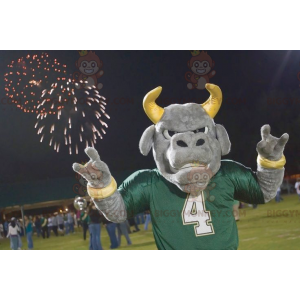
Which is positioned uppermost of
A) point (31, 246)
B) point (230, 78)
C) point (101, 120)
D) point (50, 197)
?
point (230, 78)

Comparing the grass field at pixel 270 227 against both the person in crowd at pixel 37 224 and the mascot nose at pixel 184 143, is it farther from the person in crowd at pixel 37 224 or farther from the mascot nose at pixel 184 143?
the mascot nose at pixel 184 143

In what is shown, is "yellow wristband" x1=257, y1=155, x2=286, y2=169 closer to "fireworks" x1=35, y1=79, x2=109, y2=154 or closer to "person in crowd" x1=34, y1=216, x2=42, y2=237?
"fireworks" x1=35, y1=79, x2=109, y2=154

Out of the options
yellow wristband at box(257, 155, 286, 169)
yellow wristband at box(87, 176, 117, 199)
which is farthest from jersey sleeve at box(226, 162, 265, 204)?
yellow wristband at box(87, 176, 117, 199)

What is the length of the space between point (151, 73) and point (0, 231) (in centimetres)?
169

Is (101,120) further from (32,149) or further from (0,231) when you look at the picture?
(0,231)

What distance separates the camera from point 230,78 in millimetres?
3316

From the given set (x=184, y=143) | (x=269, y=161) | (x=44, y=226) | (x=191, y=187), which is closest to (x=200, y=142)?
(x=184, y=143)

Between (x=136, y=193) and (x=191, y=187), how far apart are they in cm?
30

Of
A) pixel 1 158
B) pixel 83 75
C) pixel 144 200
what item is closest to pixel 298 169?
pixel 144 200

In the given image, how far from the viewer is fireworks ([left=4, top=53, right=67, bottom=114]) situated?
11.1 ft

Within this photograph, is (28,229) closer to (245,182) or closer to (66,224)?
(66,224)

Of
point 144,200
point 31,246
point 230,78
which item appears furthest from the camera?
point 31,246

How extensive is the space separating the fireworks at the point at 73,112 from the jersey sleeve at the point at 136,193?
3.37ft

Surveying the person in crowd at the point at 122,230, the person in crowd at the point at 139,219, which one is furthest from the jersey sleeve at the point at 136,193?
the person in crowd at the point at 122,230
